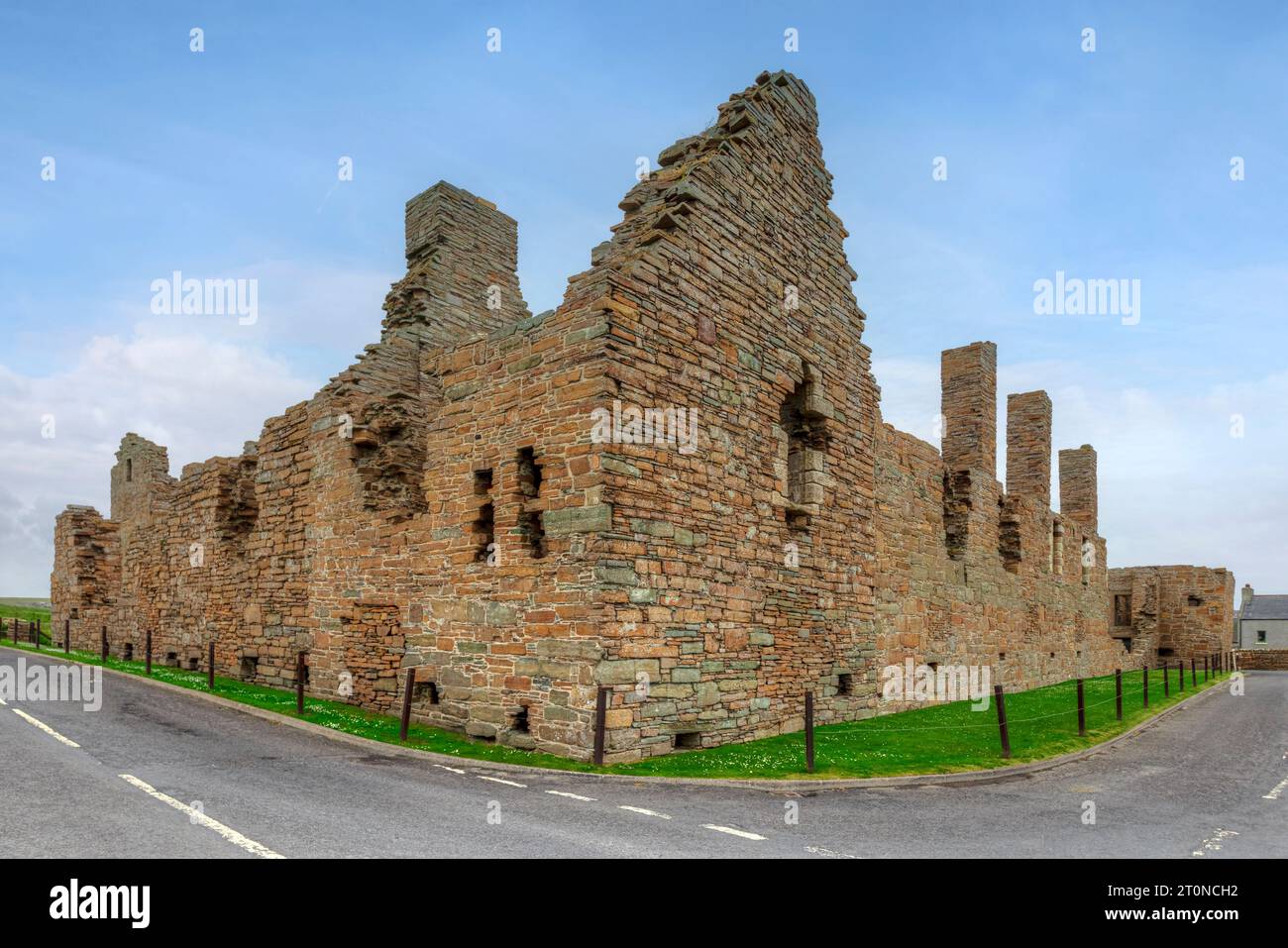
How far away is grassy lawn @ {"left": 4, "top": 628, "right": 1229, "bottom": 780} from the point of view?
11073mm

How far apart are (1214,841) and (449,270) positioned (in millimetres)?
17239

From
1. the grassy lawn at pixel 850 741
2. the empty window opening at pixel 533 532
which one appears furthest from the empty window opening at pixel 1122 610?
the empty window opening at pixel 533 532

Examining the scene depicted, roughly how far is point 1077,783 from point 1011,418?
2198cm

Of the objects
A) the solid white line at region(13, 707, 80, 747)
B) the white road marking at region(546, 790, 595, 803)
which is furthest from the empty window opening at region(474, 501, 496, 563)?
the solid white line at region(13, 707, 80, 747)

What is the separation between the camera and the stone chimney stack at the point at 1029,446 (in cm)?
2980

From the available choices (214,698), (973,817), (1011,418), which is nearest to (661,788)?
(973,817)

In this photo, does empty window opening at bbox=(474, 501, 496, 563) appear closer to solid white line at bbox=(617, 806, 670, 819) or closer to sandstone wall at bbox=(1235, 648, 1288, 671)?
solid white line at bbox=(617, 806, 670, 819)

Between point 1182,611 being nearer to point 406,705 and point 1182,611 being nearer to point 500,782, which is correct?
point 406,705

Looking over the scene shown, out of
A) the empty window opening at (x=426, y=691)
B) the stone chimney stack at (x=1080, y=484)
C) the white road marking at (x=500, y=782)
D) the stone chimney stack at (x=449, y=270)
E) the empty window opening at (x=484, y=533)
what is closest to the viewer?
the white road marking at (x=500, y=782)

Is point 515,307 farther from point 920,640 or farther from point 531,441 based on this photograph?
point 920,640

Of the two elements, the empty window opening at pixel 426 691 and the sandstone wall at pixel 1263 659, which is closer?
the empty window opening at pixel 426 691

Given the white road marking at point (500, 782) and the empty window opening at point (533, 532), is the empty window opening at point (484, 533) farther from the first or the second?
the white road marking at point (500, 782)

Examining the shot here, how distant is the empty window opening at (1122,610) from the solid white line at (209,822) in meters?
48.0
